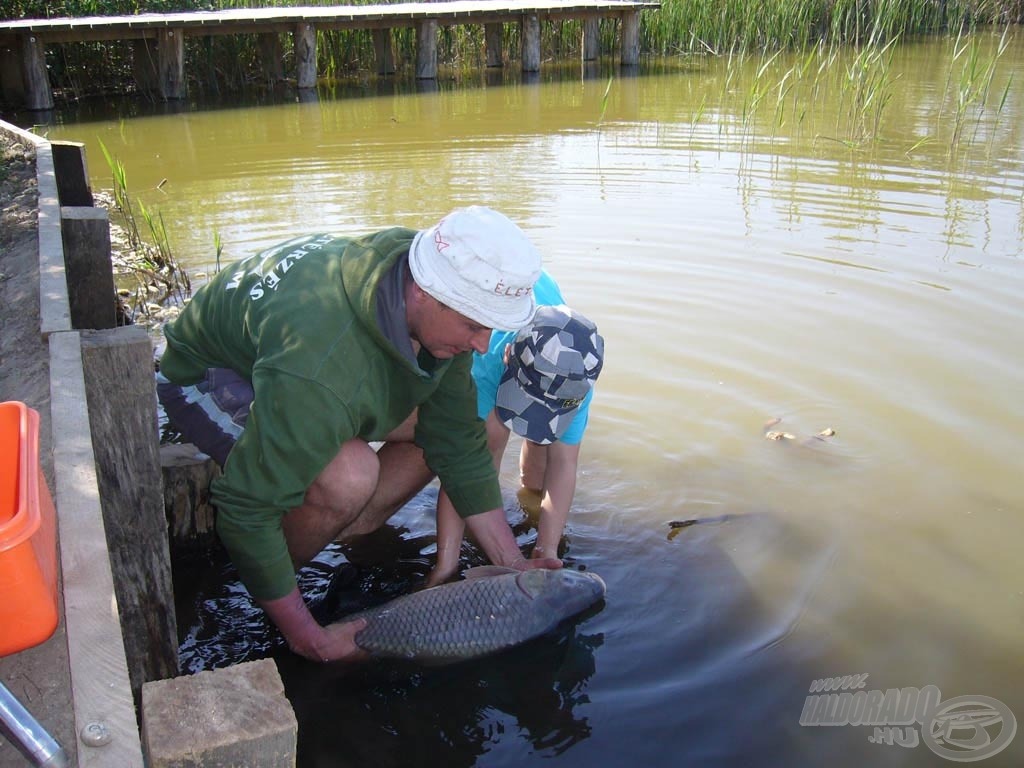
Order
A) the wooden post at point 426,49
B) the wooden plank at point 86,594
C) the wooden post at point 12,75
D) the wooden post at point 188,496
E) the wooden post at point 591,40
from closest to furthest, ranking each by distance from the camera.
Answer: the wooden plank at point 86,594
the wooden post at point 188,496
the wooden post at point 12,75
the wooden post at point 426,49
the wooden post at point 591,40

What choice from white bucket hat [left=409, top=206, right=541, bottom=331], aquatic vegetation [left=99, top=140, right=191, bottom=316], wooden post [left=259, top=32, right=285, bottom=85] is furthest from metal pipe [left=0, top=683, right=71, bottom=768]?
wooden post [left=259, top=32, right=285, bottom=85]

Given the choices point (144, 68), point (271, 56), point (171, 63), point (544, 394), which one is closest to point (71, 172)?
point (544, 394)

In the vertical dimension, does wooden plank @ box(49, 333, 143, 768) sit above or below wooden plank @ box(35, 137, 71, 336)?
below

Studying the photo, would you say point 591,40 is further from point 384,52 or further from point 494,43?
point 384,52

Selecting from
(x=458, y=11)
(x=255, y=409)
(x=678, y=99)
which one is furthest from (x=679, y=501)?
(x=458, y=11)

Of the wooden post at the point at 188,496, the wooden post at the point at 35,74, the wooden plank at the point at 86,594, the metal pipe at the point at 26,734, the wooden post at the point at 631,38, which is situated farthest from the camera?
the wooden post at the point at 631,38

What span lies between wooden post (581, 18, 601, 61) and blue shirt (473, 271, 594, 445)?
49.3 feet

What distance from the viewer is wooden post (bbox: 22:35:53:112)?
13.3 meters

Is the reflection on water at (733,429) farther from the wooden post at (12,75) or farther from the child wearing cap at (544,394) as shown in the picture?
the wooden post at (12,75)

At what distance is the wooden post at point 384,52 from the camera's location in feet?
56.3

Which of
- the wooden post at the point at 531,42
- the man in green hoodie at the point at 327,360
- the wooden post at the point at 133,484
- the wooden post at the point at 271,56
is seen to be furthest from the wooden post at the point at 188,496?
the wooden post at the point at 531,42

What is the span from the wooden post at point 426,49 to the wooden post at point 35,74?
5.60 meters

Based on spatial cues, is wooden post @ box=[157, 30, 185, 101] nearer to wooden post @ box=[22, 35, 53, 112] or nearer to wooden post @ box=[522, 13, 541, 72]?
wooden post @ box=[22, 35, 53, 112]

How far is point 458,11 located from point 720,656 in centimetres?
1441
